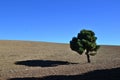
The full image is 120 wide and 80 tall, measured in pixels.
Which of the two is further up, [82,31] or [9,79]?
[82,31]

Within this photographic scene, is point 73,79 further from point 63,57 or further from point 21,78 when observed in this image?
point 63,57

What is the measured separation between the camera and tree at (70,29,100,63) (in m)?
64.9

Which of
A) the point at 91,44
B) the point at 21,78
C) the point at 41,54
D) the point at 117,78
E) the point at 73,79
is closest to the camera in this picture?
the point at 117,78

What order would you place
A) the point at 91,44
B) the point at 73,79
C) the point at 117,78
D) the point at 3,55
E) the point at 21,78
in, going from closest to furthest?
the point at 117,78, the point at 73,79, the point at 21,78, the point at 91,44, the point at 3,55

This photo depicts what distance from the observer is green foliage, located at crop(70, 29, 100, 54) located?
64.9m

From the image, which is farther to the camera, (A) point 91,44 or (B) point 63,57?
(B) point 63,57

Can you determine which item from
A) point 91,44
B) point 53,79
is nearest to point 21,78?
point 53,79

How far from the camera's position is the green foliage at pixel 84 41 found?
64938mm

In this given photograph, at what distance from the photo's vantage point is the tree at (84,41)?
64938 mm

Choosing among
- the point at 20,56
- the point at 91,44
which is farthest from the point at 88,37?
the point at 20,56

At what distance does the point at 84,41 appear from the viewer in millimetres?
64812

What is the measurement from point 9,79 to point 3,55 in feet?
Answer: 119

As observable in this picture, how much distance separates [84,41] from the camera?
64.8 m

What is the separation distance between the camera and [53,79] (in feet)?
115
